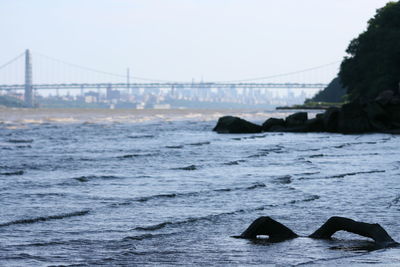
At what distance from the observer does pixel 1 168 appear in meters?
15.3

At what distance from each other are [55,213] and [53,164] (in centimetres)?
781

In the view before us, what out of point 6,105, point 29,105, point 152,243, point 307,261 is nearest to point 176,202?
point 152,243

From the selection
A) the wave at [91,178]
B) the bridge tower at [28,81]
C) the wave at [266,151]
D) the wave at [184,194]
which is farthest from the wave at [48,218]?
the bridge tower at [28,81]

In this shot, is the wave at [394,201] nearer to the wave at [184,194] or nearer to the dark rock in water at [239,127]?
the wave at [184,194]

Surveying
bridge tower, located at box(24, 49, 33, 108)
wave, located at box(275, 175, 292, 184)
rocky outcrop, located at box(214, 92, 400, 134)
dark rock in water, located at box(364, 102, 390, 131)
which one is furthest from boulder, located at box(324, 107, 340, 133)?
bridge tower, located at box(24, 49, 33, 108)

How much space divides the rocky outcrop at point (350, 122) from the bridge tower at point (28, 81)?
341 feet

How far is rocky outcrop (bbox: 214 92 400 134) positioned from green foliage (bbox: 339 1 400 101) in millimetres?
22712

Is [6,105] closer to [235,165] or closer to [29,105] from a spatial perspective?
[29,105]

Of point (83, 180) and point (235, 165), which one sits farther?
point (235, 165)

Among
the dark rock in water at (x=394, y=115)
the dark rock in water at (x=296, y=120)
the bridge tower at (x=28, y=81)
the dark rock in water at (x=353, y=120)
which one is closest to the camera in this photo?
the dark rock in water at (x=353, y=120)

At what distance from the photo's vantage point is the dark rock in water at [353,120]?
32.2m

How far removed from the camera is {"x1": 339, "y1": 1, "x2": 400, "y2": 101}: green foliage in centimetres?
5709

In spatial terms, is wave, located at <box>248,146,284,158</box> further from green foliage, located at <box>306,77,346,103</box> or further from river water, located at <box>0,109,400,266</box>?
green foliage, located at <box>306,77,346,103</box>

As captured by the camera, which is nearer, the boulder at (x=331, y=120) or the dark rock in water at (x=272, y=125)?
the boulder at (x=331, y=120)
